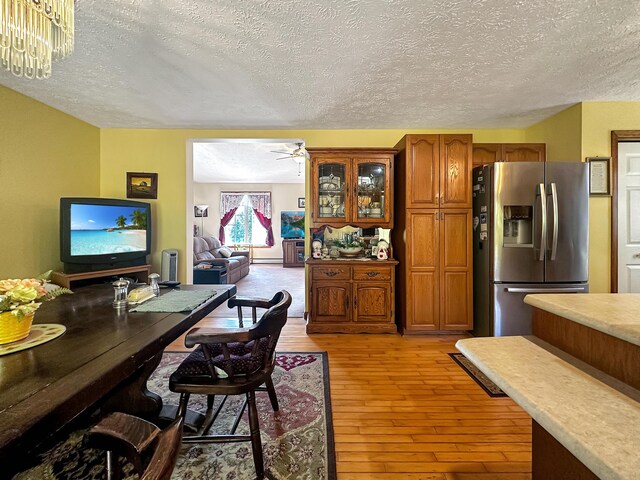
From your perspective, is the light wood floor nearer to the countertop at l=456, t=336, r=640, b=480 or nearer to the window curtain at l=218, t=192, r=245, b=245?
the countertop at l=456, t=336, r=640, b=480

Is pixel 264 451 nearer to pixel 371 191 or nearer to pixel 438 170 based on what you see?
pixel 371 191

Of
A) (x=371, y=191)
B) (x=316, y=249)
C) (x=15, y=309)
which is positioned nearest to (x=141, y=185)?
(x=316, y=249)

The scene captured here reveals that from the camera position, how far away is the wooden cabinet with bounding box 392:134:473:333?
3.22 meters

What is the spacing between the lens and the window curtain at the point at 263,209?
29.9 ft

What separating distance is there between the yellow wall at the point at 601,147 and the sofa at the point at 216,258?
17.9 feet

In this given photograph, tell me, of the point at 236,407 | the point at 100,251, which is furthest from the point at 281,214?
the point at 236,407

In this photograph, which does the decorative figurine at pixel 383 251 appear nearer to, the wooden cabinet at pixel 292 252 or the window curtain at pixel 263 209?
the wooden cabinet at pixel 292 252

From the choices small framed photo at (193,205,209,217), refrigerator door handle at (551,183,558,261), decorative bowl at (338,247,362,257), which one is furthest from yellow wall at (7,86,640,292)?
small framed photo at (193,205,209,217)

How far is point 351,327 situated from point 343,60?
2.62m

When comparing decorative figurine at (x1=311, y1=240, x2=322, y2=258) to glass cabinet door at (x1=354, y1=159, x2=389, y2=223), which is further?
decorative figurine at (x1=311, y1=240, x2=322, y2=258)

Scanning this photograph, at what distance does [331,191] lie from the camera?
356 cm

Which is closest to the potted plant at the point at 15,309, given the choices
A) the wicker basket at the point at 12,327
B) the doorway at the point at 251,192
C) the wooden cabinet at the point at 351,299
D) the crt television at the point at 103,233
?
the wicker basket at the point at 12,327

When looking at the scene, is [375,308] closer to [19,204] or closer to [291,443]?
[291,443]

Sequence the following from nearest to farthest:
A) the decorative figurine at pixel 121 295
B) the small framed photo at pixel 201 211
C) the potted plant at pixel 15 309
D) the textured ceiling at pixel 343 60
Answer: the potted plant at pixel 15 309 → the decorative figurine at pixel 121 295 → the textured ceiling at pixel 343 60 → the small framed photo at pixel 201 211
